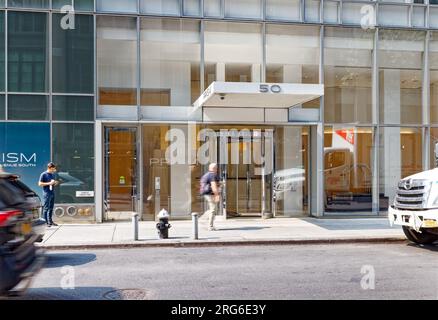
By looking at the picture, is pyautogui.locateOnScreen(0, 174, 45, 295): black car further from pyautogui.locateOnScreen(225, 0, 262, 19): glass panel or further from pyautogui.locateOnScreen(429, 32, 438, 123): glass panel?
pyautogui.locateOnScreen(429, 32, 438, 123): glass panel

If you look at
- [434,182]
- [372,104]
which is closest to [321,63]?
[372,104]

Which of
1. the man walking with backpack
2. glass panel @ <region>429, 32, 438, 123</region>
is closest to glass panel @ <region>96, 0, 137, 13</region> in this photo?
the man walking with backpack

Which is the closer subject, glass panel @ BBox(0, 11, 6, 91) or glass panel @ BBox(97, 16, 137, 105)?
glass panel @ BBox(0, 11, 6, 91)

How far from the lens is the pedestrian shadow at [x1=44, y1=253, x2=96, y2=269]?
952 cm

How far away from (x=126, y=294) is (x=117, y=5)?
35.1ft

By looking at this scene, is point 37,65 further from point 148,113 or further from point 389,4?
point 389,4

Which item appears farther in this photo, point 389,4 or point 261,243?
point 389,4

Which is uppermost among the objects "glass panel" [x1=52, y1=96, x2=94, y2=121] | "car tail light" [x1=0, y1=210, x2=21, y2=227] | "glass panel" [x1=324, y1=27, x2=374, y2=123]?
"glass panel" [x1=324, y1=27, x2=374, y2=123]

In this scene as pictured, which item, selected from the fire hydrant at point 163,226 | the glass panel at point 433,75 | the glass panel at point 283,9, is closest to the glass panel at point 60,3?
the glass panel at point 283,9

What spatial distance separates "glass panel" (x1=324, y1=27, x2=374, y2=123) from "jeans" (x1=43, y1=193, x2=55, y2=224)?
8818 millimetres

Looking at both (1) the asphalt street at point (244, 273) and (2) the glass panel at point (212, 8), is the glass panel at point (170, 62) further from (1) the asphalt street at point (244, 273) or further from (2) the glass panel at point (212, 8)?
(1) the asphalt street at point (244, 273)

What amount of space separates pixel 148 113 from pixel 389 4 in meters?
8.72

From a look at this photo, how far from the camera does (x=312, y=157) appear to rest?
16.8 meters
